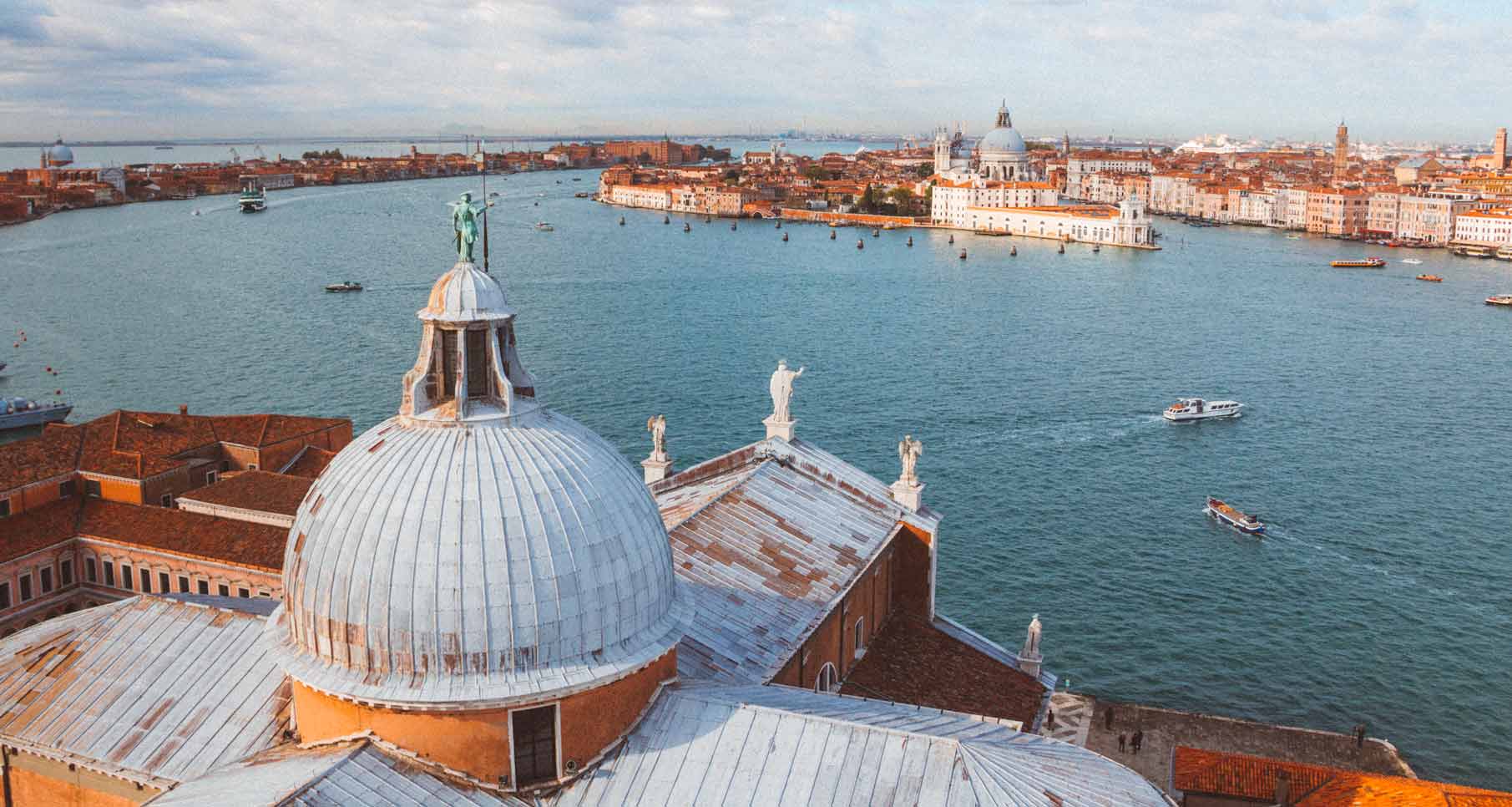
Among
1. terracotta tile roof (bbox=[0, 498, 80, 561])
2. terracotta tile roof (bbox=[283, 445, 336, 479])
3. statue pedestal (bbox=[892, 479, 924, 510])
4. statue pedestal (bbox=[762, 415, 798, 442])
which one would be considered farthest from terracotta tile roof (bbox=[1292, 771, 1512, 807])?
terracotta tile roof (bbox=[0, 498, 80, 561])

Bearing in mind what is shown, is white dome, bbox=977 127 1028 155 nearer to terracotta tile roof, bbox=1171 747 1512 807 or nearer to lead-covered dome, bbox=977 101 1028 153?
lead-covered dome, bbox=977 101 1028 153

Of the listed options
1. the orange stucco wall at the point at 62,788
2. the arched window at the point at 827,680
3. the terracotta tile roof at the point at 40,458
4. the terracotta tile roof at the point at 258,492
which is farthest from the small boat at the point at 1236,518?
the orange stucco wall at the point at 62,788

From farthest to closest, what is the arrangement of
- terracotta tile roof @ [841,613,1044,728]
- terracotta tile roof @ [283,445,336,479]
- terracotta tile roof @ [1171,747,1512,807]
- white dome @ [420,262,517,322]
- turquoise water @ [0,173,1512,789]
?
terracotta tile roof @ [283,445,336,479] → turquoise water @ [0,173,1512,789] → terracotta tile roof @ [841,613,1044,728] → terracotta tile roof @ [1171,747,1512,807] → white dome @ [420,262,517,322]

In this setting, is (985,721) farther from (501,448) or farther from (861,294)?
(861,294)

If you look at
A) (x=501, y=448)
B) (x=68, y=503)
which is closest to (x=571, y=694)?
(x=501, y=448)

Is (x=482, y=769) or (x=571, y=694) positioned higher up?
(x=571, y=694)

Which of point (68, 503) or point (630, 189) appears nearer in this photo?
point (68, 503)
